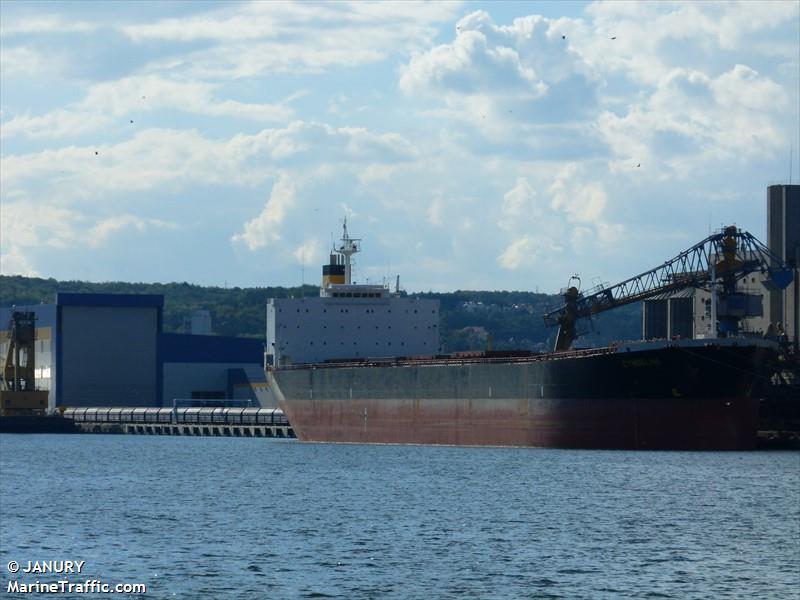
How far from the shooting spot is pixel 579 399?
156 feet

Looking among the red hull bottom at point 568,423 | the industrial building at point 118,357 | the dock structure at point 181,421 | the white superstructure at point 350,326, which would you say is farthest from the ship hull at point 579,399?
the industrial building at point 118,357

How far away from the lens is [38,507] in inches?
1405

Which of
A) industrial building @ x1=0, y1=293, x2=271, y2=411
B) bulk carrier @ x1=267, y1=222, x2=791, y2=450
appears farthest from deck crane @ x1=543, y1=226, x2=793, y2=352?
industrial building @ x1=0, y1=293, x2=271, y2=411

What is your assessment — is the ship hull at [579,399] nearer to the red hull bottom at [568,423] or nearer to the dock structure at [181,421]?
the red hull bottom at [568,423]

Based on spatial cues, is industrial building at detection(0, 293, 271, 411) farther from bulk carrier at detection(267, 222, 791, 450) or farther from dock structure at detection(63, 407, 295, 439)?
bulk carrier at detection(267, 222, 791, 450)

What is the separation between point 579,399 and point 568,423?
2.76ft

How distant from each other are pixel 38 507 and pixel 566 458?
643 inches

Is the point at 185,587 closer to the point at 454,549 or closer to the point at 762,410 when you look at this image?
the point at 454,549

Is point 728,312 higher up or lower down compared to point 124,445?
higher up

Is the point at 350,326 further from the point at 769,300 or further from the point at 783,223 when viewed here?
the point at 783,223

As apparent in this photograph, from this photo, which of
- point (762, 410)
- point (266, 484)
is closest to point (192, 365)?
point (762, 410)

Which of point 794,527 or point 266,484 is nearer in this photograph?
point 794,527

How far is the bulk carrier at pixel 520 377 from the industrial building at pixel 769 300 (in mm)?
15793

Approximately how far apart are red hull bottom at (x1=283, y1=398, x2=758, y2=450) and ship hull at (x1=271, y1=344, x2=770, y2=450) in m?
0.03
